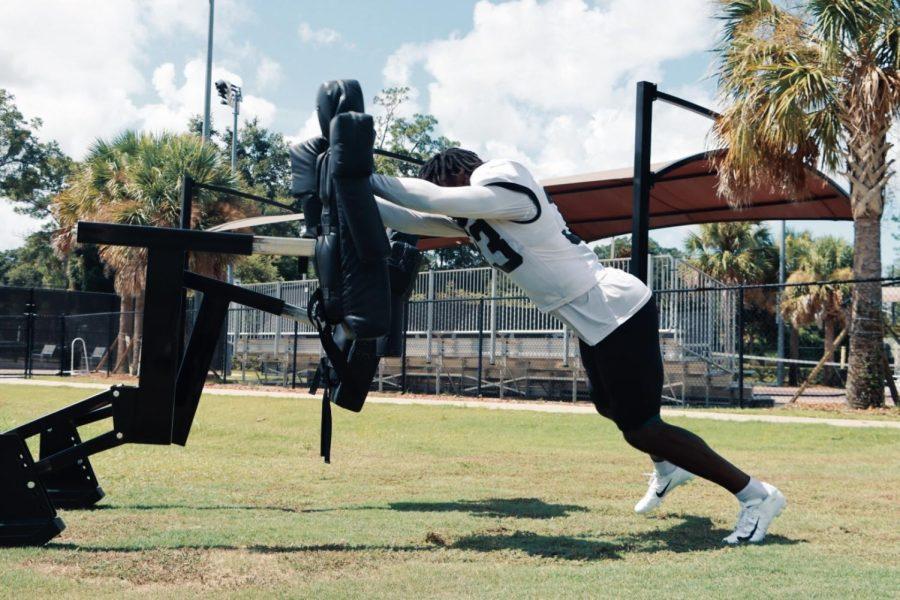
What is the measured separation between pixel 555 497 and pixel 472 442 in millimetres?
4357

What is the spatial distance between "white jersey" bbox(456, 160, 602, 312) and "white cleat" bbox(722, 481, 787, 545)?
1.34m

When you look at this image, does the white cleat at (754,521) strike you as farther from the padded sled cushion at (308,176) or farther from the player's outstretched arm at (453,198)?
the padded sled cushion at (308,176)

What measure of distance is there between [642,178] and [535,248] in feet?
15.3

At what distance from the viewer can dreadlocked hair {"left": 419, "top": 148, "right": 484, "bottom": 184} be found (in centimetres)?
462

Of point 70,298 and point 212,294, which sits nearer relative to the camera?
point 212,294

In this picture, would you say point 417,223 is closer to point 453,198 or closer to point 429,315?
point 453,198

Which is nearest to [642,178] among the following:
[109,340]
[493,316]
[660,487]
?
[660,487]

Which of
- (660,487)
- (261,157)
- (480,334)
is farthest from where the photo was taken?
(261,157)

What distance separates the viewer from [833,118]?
14.8m

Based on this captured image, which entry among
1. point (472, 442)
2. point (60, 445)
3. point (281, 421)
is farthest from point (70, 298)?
point (60, 445)

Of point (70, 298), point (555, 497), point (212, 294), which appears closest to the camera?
point (212, 294)

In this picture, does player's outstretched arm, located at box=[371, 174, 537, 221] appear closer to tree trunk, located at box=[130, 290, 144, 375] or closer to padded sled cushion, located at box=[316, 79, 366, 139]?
padded sled cushion, located at box=[316, 79, 366, 139]

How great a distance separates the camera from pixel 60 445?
17.2 ft

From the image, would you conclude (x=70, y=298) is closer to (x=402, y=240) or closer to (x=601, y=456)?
(x=601, y=456)
